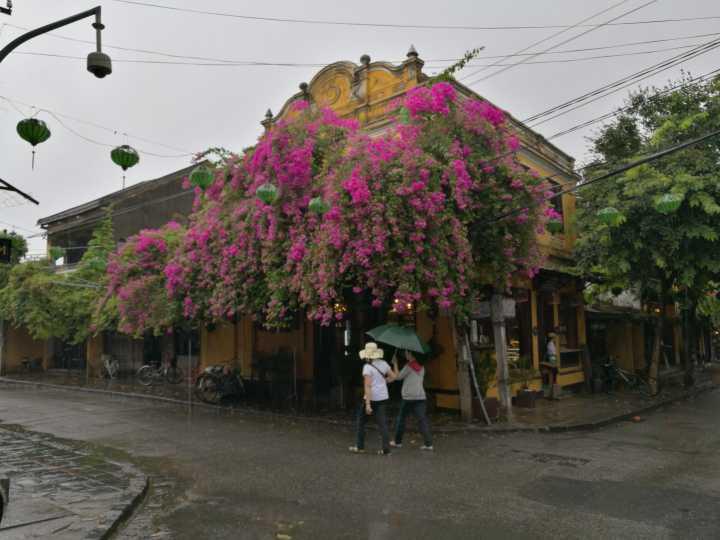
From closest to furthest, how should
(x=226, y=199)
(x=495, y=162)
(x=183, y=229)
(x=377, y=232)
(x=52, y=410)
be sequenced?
(x=377, y=232) < (x=495, y=162) < (x=226, y=199) < (x=52, y=410) < (x=183, y=229)

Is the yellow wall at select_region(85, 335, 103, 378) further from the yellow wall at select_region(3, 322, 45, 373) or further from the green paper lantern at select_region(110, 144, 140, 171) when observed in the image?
the green paper lantern at select_region(110, 144, 140, 171)

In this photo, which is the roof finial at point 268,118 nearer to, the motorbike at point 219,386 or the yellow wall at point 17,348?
the motorbike at point 219,386

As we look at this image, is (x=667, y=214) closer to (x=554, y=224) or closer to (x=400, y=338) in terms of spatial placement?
(x=554, y=224)

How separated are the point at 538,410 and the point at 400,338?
5945 mm

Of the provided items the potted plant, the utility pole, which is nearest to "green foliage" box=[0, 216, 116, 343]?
the potted plant

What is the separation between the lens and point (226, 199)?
12.5 metres

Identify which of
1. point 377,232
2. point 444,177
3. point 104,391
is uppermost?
point 444,177

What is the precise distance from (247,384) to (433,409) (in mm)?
6323

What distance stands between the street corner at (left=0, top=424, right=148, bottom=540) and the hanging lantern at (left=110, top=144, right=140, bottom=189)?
4245 millimetres

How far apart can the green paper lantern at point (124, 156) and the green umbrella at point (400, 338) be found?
482cm

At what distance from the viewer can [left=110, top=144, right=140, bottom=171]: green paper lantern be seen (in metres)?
7.87

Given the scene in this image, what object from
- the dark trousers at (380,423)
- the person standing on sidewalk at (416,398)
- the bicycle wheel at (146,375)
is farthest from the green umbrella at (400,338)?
the bicycle wheel at (146,375)

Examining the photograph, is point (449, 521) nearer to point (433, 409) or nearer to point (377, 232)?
point (377, 232)

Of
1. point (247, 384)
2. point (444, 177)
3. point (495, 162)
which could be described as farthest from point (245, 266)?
point (247, 384)
